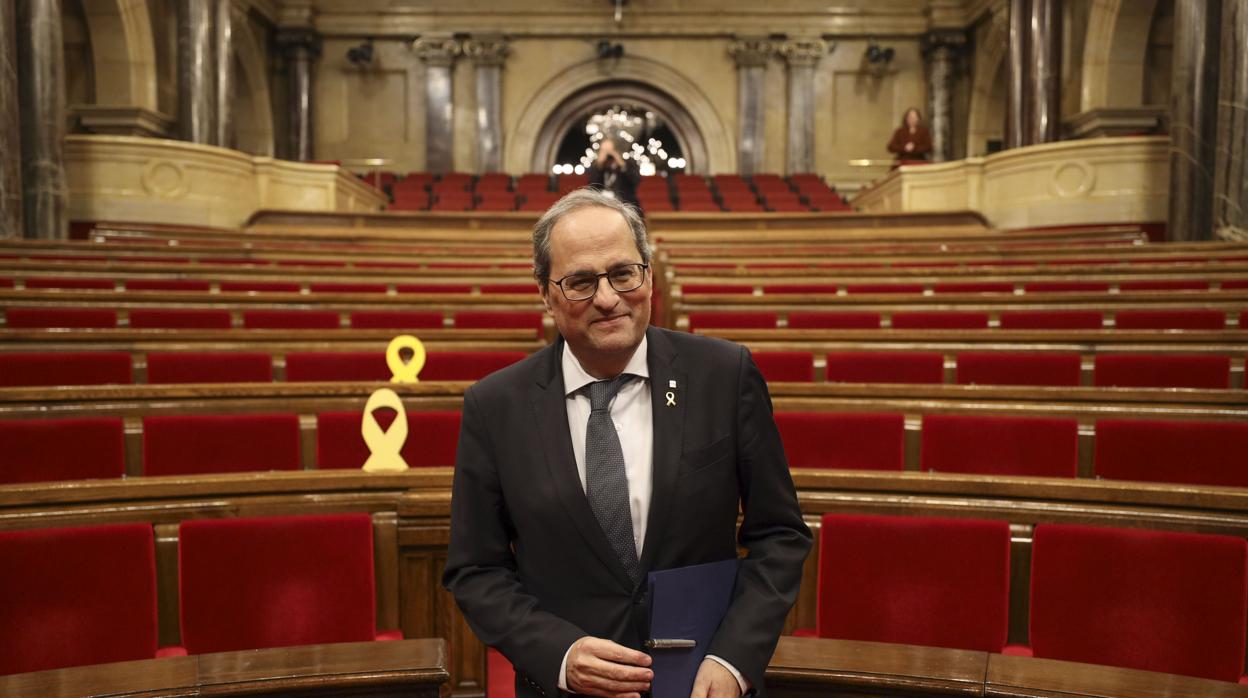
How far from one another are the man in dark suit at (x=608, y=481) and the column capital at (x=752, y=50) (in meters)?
12.3

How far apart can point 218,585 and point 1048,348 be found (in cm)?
260

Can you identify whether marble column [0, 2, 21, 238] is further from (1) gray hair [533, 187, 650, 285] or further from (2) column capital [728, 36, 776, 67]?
(2) column capital [728, 36, 776, 67]

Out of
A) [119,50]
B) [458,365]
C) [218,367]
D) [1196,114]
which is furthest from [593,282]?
[119,50]

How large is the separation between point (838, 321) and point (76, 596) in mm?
2921

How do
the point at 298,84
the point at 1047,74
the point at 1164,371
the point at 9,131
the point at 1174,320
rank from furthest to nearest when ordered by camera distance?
the point at 298,84, the point at 1047,74, the point at 9,131, the point at 1174,320, the point at 1164,371

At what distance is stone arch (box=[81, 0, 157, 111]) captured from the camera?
902cm

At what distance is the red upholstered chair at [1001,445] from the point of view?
2146 mm

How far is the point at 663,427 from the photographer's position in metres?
1.10

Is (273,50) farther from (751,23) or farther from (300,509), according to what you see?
(300,509)

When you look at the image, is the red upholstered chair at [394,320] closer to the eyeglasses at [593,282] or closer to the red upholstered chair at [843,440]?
the red upholstered chair at [843,440]

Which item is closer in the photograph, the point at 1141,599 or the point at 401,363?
the point at 1141,599

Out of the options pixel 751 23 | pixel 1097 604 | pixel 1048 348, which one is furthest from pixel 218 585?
pixel 751 23

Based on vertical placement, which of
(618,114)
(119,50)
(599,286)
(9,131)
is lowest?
(599,286)

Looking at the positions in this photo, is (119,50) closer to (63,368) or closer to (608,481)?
(63,368)
